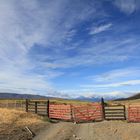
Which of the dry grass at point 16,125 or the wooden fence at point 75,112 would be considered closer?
the dry grass at point 16,125

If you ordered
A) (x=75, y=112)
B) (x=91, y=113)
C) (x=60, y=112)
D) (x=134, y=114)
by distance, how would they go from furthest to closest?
1. (x=60, y=112)
2. (x=75, y=112)
3. (x=91, y=113)
4. (x=134, y=114)

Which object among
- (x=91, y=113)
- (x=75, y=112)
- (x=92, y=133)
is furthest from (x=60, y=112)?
(x=92, y=133)

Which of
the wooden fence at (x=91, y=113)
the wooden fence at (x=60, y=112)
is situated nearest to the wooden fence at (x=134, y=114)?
the wooden fence at (x=91, y=113)

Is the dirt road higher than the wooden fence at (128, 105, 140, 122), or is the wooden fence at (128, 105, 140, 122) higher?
the wooden fence at (128, 105, 140, 122)

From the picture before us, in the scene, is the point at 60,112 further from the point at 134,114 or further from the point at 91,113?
the point at 134,114

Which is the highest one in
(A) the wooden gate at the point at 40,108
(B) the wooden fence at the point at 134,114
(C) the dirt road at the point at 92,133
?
(A) the wooden gate at the point at 40,108

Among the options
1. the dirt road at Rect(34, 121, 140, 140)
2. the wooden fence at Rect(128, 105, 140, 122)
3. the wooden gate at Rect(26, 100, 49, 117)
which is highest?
the wooden gate at Rect(26, 100, 49, 117)

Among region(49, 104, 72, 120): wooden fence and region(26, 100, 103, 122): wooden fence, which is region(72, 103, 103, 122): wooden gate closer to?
region(26, 100, 103, 122): wooden fence

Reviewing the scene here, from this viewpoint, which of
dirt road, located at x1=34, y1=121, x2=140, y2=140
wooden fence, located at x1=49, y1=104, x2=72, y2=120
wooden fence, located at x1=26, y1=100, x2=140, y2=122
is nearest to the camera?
dirt road, located at x1=34, y1=121, x2=140, y2=140

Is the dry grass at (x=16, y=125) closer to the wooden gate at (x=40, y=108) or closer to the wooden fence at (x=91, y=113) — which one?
the wooden fence at (x=91, y=113)

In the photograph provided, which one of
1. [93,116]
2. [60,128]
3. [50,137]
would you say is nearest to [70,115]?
[93,116]

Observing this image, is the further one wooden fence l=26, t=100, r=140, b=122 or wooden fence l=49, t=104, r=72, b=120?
wooden fence l=49, t=104, r=72, b=120

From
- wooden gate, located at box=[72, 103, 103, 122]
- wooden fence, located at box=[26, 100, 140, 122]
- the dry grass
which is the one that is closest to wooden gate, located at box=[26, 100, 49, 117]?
wooden fence, located at box=[26, 100, 140, 122]

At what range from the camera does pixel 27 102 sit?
132ft
